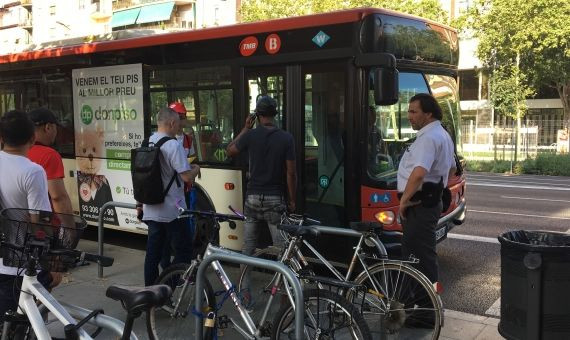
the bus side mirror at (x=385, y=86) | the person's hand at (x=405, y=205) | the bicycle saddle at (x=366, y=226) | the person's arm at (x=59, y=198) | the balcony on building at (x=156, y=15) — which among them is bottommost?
the bicycle saddle at (x=366, y=226)

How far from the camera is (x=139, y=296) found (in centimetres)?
241

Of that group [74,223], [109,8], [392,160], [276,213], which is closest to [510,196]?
[392,160]

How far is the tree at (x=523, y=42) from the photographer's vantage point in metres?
25.2

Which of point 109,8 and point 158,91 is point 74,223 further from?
point 109,8

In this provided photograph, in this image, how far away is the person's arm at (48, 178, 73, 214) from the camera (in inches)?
133

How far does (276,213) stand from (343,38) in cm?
219

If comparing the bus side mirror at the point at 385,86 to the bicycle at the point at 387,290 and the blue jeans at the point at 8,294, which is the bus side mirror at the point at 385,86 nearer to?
the bicycle at the point at 387,290

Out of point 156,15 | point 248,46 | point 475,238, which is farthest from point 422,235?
point 156,15

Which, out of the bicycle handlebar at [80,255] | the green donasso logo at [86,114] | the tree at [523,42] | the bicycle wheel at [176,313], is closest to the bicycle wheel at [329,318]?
the bicycle wheel at [176,313]

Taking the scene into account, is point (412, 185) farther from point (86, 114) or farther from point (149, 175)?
point (86, 114)

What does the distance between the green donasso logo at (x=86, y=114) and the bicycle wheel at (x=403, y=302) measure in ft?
17.8

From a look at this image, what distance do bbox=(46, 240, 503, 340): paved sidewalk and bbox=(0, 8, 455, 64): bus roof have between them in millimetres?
2854

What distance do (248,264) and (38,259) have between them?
1.19m

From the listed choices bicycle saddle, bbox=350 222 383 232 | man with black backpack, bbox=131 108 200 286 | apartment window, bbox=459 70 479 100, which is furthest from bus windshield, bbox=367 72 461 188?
apartment window, bbox=459 70 479 100
